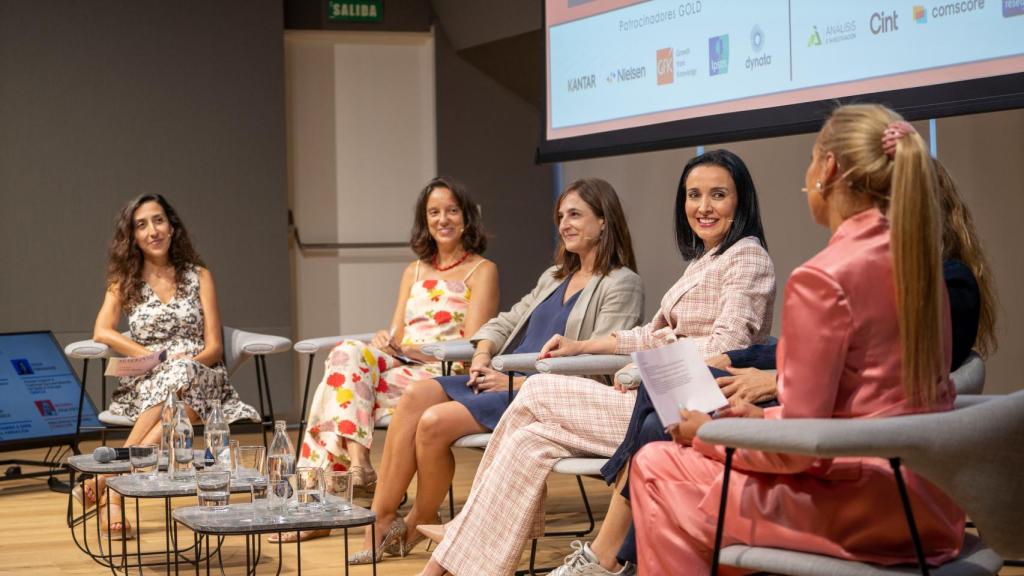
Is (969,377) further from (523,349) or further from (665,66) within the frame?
(665,66)

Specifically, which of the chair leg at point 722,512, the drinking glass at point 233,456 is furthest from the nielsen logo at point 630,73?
the chair leg at point 722,512

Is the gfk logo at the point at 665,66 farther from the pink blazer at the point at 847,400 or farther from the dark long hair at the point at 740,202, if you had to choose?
A: the pink blazer at the point at 847,400

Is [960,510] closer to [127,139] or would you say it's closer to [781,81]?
[781,81]

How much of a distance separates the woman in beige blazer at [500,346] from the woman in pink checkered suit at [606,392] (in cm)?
44

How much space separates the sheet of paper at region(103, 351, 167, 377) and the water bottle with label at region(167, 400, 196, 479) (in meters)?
1.48

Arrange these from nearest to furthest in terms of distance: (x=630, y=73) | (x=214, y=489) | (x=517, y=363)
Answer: (x=214, y=489) < (x=517, y=363) < (x=630, y=73)

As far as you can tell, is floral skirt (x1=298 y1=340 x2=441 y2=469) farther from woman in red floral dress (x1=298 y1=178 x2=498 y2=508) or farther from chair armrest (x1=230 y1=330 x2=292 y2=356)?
chair armrest (x1=230 y1=330 x2=292 y2=356)

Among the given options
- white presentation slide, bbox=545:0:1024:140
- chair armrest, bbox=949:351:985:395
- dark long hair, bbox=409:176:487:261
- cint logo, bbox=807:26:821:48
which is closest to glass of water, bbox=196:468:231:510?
chair armrest, bbox=949:351:985:395

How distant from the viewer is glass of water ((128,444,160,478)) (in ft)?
11.6

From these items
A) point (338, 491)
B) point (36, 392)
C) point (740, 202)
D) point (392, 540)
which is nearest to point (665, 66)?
point (740, 202)

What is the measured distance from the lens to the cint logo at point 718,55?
466 centimetres

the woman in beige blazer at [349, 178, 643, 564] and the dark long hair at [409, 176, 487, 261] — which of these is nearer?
the woman in beige blazer at [349, 178, 643, 564]

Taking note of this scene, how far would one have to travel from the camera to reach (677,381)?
8.01 ft

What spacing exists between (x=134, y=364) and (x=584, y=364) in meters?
2.22
